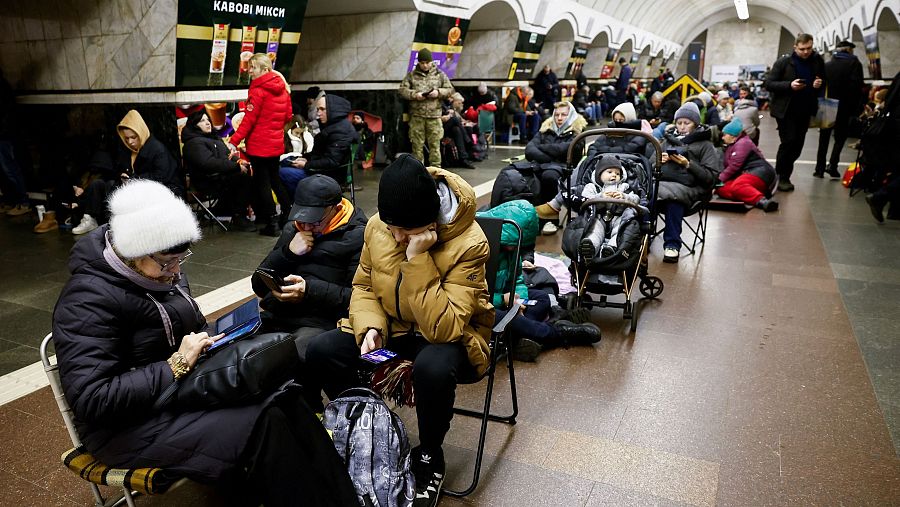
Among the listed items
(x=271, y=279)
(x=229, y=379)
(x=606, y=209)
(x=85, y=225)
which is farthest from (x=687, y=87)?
(x=229, y=379)

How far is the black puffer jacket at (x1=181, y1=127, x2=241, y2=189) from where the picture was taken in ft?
22.3

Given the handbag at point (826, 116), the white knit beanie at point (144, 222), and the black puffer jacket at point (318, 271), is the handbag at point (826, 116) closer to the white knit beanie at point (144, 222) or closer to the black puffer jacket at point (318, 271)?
the black puffer jacket at point (318, 271)

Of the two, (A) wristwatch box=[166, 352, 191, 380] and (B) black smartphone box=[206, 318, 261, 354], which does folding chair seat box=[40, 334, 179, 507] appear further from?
(B) black smartphone box=[206, 318, 261, 354]

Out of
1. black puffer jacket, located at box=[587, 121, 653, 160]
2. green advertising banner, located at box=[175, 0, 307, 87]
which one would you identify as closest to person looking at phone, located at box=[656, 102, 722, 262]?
black puffer jacket, located at box=[587, 121, 653, 160]

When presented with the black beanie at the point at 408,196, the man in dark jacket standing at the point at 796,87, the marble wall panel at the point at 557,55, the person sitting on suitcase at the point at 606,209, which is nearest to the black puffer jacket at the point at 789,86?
the man in dark jacket standing at the point at 796,87

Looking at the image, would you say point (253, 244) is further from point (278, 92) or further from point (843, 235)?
point (843, 235)

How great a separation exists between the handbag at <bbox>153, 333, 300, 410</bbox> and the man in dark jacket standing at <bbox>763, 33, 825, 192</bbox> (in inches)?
333

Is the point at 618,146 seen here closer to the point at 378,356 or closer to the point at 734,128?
the point at 734,128

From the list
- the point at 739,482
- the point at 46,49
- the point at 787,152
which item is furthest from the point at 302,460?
the point at 787,152

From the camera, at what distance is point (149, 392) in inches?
75.0

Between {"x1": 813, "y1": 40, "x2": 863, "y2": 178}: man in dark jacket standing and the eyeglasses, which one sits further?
{"x1": 813, "y1": 40, "x2": 863, "y2": 178}: man in dark jacket standing

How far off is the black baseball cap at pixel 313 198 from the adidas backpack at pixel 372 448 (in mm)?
884

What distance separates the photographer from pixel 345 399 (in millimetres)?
2346

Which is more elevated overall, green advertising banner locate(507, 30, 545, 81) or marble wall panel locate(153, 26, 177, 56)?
green advertising banner locate(507, 30, 545, 81)
